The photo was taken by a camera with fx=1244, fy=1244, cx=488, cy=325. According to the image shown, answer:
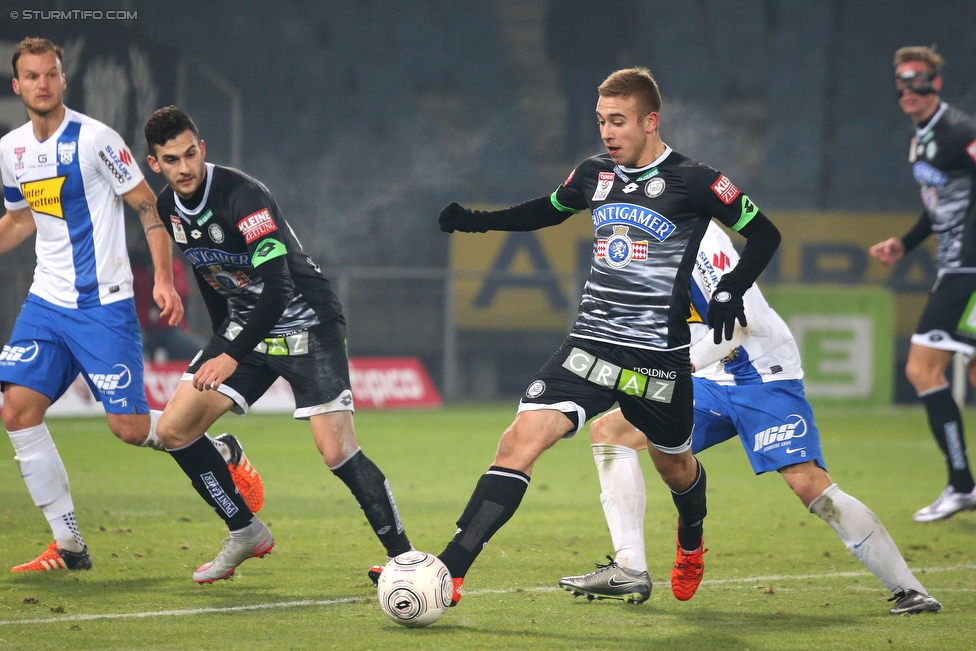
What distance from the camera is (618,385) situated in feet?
15.1

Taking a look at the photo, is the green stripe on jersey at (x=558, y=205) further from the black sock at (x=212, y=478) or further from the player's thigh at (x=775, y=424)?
the black sock at (x=212, y=478)

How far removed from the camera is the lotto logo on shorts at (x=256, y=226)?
5.10 m

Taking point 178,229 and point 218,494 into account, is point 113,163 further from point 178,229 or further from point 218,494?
point 218,494

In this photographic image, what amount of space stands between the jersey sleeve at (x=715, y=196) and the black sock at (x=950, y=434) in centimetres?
386

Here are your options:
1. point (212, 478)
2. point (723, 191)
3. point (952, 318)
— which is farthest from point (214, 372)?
point (952, 318)

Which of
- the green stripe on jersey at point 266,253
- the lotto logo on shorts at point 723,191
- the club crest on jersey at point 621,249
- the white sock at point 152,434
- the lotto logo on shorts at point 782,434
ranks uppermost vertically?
the lotto logo on shorts at point 723,191

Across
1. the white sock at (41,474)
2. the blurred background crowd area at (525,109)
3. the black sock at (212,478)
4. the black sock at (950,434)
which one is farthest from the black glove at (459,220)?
the blurred background crowd area at (525,109)

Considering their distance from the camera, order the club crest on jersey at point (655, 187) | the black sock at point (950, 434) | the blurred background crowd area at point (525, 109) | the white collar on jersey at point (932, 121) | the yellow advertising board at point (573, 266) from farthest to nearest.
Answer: the blurred background crowd area at point (525, 109) → the yellow advertising board at point (573, 266) → the white collar on jersey at point (932, 121) → the black sock at point (950, 434) → the club crest on jersey at point (655, 187)

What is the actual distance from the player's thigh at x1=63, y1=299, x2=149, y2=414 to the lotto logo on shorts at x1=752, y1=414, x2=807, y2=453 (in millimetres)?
2780

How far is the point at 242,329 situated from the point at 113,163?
134 centimetres

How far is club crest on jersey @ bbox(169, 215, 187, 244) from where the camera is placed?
5.35m

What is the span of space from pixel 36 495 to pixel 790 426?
3.43 metres

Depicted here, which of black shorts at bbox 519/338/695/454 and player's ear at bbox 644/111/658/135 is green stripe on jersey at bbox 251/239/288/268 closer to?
black shorts at bbox 519/338/695/454

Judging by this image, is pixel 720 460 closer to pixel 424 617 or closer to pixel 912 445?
pixel 912 445
